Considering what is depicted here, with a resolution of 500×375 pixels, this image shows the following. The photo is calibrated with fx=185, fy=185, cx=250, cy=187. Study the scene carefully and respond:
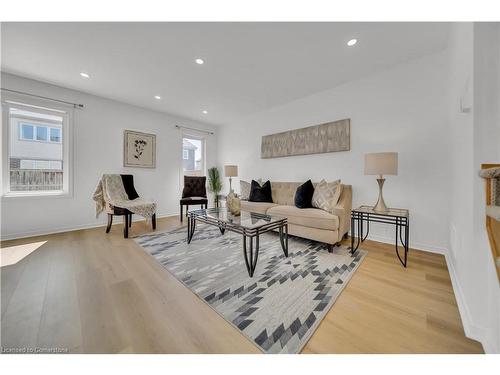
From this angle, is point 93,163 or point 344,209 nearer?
point 344,209

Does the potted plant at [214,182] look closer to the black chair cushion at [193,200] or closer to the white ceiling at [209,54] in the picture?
the black chair cushion at [193,200]

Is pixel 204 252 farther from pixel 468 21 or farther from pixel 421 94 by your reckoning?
pixel 421 94

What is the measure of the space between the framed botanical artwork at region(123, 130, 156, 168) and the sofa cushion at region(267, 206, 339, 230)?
10.1ft

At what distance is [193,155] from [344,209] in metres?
4.05

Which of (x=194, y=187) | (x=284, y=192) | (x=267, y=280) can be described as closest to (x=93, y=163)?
(x=194, y=187)

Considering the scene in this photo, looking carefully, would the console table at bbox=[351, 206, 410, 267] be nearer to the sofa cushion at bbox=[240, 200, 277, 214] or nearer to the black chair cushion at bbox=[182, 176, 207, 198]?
the sofa cushion at bbox=[240, 200, 277, 214]

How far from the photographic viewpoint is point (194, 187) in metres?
4.32

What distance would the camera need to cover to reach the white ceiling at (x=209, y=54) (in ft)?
6.03

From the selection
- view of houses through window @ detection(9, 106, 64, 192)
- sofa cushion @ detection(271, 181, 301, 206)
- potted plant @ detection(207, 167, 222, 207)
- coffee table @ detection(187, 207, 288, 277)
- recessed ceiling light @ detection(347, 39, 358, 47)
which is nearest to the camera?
coffee table @ detection(187, 207, 288, 277)

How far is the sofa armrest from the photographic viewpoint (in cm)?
229

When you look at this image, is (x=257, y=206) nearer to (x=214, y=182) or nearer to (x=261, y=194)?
(x=261, y=194)

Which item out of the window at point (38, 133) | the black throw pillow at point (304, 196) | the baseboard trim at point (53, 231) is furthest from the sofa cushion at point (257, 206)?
the window at point (38, 133)

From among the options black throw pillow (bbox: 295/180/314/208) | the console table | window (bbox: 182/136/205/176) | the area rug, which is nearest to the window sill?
the area rug
